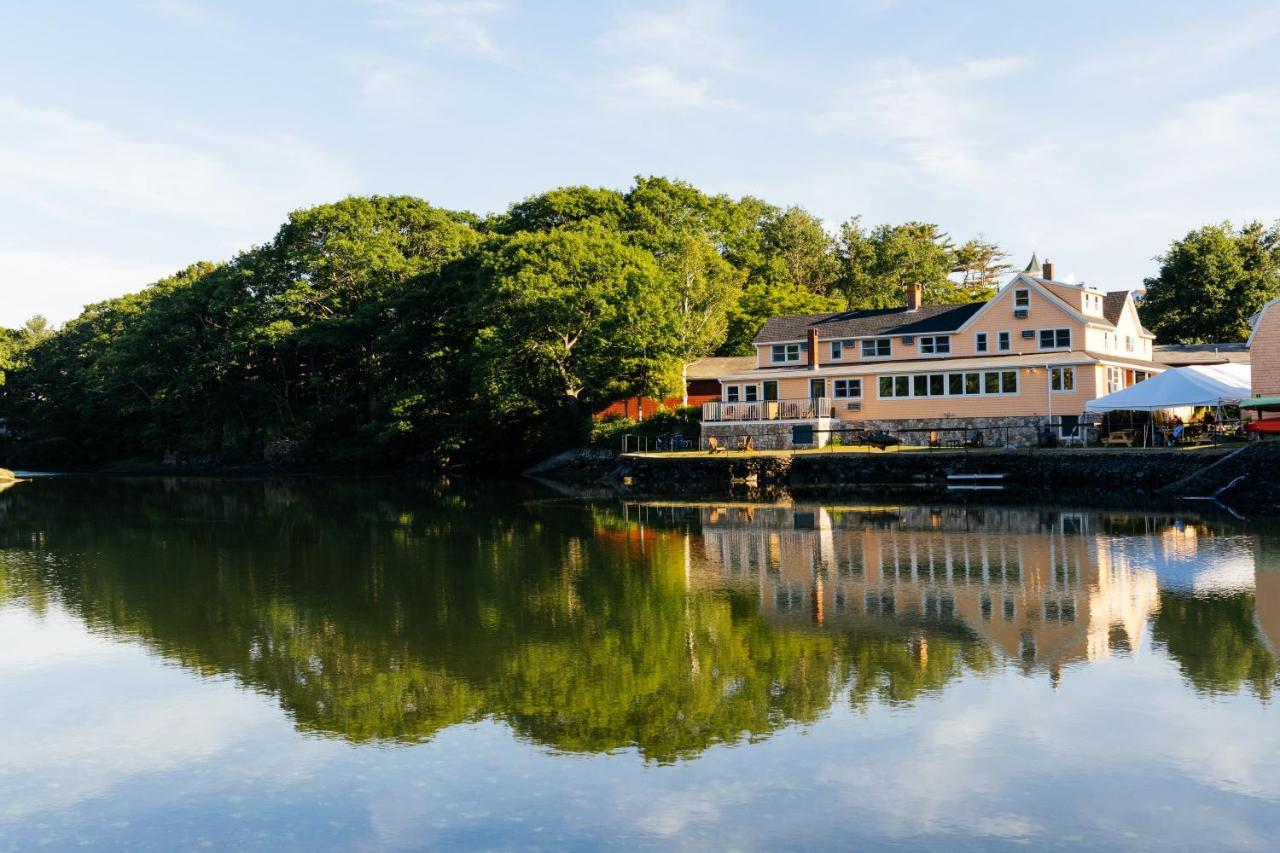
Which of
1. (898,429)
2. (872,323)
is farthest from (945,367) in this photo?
(872,323)

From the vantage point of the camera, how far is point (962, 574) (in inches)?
893

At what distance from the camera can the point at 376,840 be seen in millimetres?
9703

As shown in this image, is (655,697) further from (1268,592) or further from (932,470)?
(932,470)

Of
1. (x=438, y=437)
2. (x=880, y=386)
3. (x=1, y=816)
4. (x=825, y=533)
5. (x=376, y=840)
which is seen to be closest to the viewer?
(x=376, y=840)

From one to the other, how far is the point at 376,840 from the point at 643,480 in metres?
41.9

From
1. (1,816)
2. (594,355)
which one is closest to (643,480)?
(594,355)

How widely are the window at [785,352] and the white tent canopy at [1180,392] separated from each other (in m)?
18.8

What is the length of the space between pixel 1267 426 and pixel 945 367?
51.4 feet

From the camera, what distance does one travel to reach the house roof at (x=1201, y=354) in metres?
58.3

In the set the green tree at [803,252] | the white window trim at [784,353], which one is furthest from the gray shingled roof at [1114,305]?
the green tree at [803,252]

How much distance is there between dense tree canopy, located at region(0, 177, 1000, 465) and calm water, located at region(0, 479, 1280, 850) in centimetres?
3429

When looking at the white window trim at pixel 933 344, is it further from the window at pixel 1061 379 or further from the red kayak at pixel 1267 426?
the red kayak at pixel 1267 426

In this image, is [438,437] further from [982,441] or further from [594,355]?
[982,441]

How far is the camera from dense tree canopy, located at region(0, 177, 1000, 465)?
6081cm
